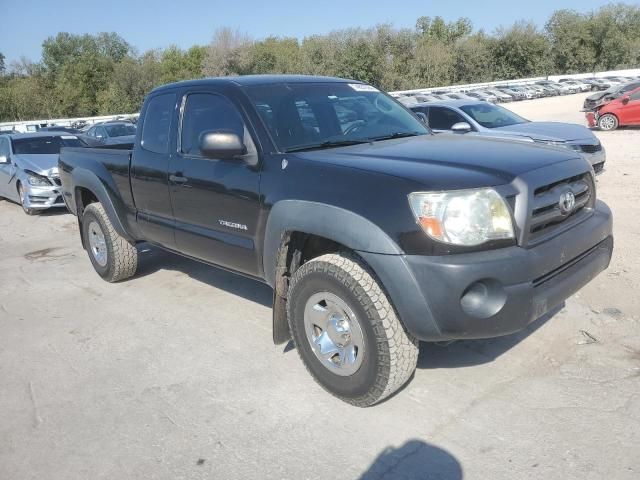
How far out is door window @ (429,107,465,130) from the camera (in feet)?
34.7

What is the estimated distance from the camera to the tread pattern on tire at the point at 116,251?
565cm

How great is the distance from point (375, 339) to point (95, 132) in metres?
17.8

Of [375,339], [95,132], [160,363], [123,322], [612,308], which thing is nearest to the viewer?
[375,339]

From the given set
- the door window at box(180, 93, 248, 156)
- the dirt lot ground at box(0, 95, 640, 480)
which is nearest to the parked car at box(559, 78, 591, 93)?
the dirt lot ground at box(0, 95, 640, 480)

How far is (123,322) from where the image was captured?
493cm

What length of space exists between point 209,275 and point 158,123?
182 cm

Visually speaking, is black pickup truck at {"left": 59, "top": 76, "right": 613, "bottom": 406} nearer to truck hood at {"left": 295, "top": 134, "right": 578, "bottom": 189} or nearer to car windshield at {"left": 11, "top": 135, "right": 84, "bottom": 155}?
truck hood at {"left": 295, "top": 134, "right": 578, "bottom": 189}

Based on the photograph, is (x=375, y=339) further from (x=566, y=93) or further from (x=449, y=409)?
(x=566, y=93)

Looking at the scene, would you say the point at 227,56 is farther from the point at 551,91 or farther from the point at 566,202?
the point at 566,202

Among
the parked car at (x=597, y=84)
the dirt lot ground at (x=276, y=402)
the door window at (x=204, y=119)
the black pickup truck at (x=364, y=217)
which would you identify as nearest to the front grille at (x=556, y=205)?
the black pickup truck at (x=364, y=217)

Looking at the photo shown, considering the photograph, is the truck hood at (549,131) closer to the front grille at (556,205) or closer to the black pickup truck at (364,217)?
the black pickup truck at (364,217)

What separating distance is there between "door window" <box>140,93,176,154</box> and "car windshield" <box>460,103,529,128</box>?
6970 mm

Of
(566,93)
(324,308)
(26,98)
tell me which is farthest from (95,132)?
(26,98)

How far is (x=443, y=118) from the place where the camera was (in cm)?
1078
